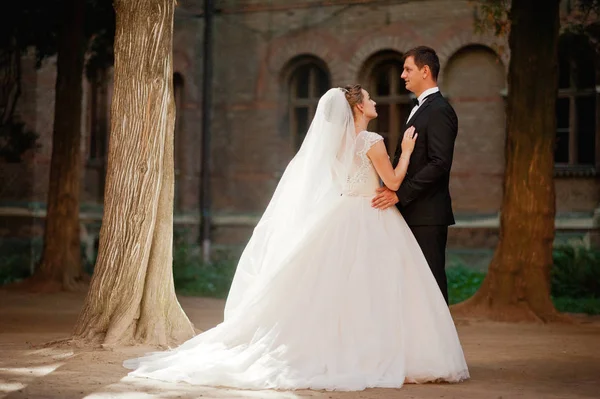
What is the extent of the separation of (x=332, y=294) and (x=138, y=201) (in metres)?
2.28

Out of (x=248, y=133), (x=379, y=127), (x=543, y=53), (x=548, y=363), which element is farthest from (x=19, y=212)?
(x=548, y=363)

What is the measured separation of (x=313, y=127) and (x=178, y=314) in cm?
229

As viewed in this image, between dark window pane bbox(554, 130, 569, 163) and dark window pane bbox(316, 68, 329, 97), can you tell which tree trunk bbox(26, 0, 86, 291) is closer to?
dark window pane bbox(316, 68, 329, 97)

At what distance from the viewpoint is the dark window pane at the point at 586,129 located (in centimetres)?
1864

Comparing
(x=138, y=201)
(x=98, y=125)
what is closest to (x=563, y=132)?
(x=98, y=125)

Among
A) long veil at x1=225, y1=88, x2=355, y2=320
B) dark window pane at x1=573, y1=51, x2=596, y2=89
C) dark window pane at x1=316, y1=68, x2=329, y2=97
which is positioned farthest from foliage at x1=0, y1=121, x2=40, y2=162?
long veil at x1=225, y1=88, x2=355, y2=320

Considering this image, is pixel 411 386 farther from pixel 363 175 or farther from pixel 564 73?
pixel 564 73

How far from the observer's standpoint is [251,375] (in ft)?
20.5

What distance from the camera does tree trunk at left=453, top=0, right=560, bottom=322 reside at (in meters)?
12.0

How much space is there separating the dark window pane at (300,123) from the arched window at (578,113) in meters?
5.26

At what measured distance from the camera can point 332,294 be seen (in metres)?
6.58

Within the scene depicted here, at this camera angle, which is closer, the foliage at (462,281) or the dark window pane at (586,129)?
the foliage at (462,281)

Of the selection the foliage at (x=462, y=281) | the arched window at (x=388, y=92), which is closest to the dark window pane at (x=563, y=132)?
the foliage at (x=462, y=281)

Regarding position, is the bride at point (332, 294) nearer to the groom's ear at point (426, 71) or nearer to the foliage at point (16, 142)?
the groom's ear at point (426, 71)
